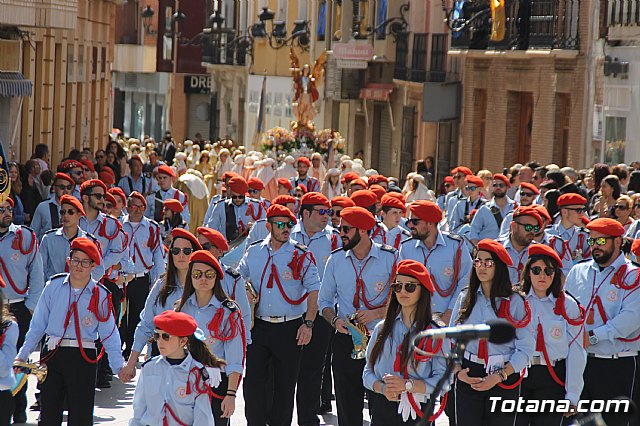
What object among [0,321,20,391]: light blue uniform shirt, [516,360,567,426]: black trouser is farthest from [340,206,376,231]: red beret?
[0,321,20,391]: light blue uniform shirt

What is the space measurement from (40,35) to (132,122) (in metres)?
47.4

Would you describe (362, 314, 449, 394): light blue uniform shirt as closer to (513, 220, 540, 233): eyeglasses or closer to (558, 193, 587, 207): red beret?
(513, 220, 540, 233): eyeglasses

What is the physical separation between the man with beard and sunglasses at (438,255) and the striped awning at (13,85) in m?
11.7

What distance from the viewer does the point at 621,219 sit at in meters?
14.9

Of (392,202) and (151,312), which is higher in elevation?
(392,202)

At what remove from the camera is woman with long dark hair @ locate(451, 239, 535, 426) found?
9398mm

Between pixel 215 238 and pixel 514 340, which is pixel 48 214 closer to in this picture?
pixel 215 238

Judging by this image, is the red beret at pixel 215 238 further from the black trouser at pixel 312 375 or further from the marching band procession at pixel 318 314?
the black trouser at pixel 312 375

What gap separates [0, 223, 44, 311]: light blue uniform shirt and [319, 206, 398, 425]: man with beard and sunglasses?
2.60m

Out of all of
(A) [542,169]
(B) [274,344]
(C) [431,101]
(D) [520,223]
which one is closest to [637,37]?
(A) [542,169]

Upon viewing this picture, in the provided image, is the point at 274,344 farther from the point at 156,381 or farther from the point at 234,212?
the point at 234,212

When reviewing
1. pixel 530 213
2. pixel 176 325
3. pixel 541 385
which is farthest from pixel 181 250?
pixel 530 213

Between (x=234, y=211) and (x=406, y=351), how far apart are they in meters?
9.03

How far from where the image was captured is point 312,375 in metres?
12.8
